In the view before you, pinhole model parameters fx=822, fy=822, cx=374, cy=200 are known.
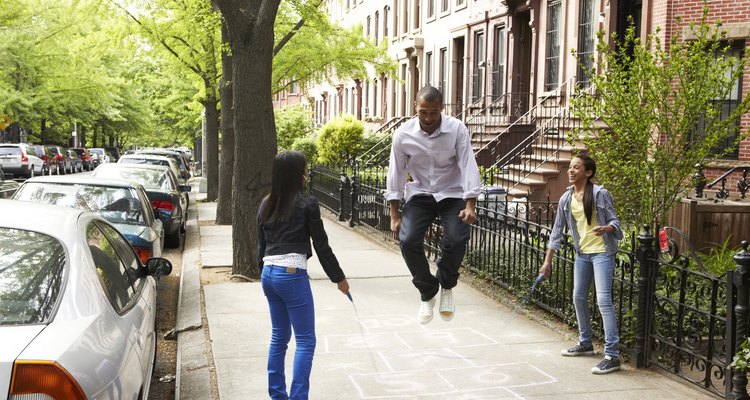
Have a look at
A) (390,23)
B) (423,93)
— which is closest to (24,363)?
(423,93)

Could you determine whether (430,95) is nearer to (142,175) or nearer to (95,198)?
(95,198)

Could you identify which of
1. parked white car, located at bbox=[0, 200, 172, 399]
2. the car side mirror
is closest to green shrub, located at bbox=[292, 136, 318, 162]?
the car side mirror

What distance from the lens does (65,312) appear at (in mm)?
3584

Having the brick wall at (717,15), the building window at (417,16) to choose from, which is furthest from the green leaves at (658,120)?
the building window at (417,16)

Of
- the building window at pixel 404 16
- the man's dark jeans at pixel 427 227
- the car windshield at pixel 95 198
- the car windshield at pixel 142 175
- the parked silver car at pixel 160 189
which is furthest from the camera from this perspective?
the building window at pixel 404 16

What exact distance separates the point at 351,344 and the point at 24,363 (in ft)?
14.8

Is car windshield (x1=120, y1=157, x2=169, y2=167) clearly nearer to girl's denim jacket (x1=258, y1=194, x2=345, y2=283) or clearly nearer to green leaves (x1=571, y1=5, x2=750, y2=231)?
green leaves (x1=571, y1=5, x2=750, y2=231)

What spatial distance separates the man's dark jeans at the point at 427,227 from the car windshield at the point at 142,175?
32.4ft

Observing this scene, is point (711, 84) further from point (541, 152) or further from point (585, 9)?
point (585, 9)

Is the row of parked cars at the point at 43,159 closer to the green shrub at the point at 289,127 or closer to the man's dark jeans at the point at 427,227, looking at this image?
the green shrub at the point at 289,127

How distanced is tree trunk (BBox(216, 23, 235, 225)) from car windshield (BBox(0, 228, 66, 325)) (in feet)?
46.9

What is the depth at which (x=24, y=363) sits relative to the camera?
10.1 feet

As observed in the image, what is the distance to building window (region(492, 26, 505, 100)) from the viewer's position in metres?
25.7

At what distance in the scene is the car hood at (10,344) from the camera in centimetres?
301
